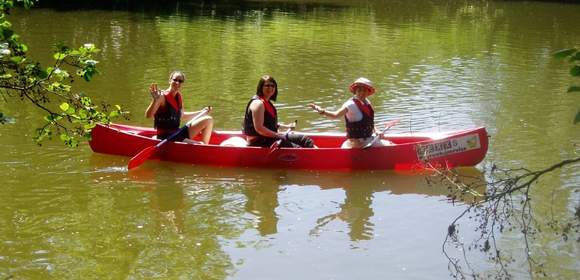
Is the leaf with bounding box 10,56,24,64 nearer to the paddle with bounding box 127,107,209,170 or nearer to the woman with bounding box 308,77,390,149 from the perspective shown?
the paddle with bounding box 127,107,209,170

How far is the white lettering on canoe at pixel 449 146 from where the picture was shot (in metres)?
8.16

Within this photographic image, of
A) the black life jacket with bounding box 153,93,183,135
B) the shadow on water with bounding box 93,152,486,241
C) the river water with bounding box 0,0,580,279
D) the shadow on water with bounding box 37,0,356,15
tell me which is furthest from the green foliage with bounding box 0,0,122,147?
the shadow on water with bounding box 37,0,356,15

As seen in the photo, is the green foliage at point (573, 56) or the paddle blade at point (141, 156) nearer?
the green foliage at point (573, 56)

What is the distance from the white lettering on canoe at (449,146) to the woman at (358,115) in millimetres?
470

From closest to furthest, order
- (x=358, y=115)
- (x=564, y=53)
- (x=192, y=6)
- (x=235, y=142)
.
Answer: (x=564, y=53) < (x=358, y=115) < (x=235, y=142) < (x=192, y=6)

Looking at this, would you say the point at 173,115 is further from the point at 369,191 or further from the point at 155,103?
the point at 369,191

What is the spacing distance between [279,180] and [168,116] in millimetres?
1450

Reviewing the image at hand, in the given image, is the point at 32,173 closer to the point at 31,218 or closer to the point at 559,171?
the point at 31,218

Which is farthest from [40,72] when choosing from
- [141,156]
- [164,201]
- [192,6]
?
[192,6]

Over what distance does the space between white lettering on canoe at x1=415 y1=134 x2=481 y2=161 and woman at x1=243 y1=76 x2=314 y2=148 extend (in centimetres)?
121

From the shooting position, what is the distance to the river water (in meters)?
5.98

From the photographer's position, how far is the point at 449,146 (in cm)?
820

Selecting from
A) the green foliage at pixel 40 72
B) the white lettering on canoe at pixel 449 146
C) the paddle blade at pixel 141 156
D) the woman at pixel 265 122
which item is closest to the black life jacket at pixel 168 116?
the paddle blade at pixel 141 156

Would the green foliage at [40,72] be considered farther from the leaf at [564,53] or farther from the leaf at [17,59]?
the leaf at [564,53]
